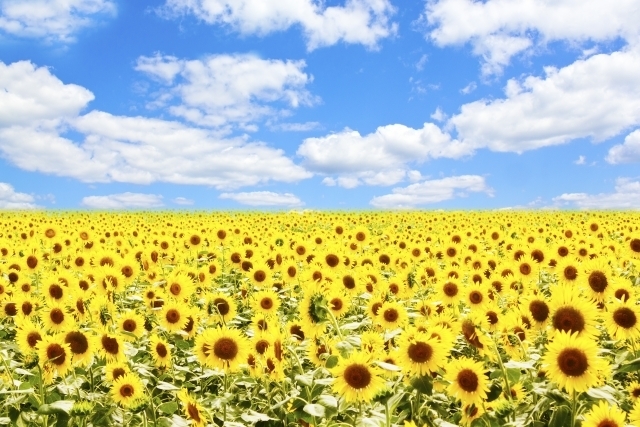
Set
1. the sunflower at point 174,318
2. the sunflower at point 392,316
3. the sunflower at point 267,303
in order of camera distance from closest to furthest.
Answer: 1. the sunflower at point 392,316
2. the sunflower at point 174,318
3. the sunflower at point 267,303

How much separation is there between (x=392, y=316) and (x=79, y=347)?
3.04 metres

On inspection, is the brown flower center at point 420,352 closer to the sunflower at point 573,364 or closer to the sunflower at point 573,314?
the sunflower at point 573,364

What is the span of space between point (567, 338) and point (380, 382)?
1221 mm

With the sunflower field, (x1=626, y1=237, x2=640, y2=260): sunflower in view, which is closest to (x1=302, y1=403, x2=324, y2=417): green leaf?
the sunflower field

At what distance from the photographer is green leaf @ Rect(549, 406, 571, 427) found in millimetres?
3646

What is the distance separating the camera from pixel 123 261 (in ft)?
30.3

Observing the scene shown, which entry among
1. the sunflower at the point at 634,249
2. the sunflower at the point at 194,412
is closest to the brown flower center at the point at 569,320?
the sunflower at the point at 194,412

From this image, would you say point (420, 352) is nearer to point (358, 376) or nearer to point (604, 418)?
point (358, 376)

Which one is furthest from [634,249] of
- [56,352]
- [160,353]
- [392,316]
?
[56,352]

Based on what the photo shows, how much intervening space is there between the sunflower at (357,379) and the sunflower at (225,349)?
145 centimetres

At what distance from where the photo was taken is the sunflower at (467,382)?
3.87 meters

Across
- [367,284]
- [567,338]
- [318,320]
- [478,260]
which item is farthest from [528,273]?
[567,338]

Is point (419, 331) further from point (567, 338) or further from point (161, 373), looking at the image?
point (161, 373)

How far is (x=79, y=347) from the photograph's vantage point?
16.6 feet
